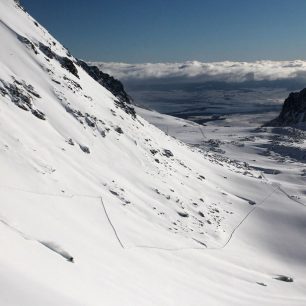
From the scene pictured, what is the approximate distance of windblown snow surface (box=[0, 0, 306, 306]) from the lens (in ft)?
73.0

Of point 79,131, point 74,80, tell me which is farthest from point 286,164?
point 79,131

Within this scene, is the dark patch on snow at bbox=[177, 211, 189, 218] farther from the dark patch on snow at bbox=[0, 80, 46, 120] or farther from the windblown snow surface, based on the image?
the dark patch on snow at bbox=[0, 80, 46, 120]

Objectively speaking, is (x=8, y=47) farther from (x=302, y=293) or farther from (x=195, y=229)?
(x=302, y=293)

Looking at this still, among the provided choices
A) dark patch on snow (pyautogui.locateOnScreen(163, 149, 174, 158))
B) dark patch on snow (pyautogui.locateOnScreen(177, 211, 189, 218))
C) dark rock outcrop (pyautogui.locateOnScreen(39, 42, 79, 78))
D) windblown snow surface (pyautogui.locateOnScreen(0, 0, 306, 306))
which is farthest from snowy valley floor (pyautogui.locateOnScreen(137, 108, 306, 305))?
dark rock outcrop (pyautogui.locateOnScreen(39, 42, 79, 78))

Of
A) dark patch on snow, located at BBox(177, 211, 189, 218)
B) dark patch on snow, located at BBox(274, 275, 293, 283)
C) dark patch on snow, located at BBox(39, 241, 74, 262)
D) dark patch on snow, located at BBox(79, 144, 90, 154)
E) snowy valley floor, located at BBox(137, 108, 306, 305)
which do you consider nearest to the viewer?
dark patch on snow, located at BBox(39, 241, 74, 262)

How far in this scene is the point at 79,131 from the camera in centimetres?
5316

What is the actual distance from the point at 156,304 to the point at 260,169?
10045cm

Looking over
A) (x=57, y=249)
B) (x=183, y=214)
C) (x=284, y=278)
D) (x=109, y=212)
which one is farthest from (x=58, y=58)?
(x=57, y=249)

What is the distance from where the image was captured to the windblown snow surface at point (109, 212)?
73.0 feet

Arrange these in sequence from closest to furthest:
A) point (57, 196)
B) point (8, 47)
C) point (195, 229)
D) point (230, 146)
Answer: point (57, 196) < point (195, 229) < point (8, 47) < point (230, 146)

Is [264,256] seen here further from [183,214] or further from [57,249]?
[57,249]

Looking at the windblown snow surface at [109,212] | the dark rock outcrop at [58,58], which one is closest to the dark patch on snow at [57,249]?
the windblown snow surface at [109,212]

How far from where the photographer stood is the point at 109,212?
131 ft

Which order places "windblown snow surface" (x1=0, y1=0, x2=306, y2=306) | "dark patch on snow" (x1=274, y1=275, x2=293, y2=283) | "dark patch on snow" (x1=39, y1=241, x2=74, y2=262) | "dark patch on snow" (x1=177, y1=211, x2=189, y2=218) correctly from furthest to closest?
1. "dark patch on snow" (x1=177, y1=211, x2=189, y2=218)
2. "dark patch on snow" (x1=274, y1=275, x2=293, y2=283)
3. "dark patch on snow" (x1=39, y1=241, x2=74, y2=262)
4. "windblown snow surface" (x1=0, y1=0, x2=306, y2=306)
